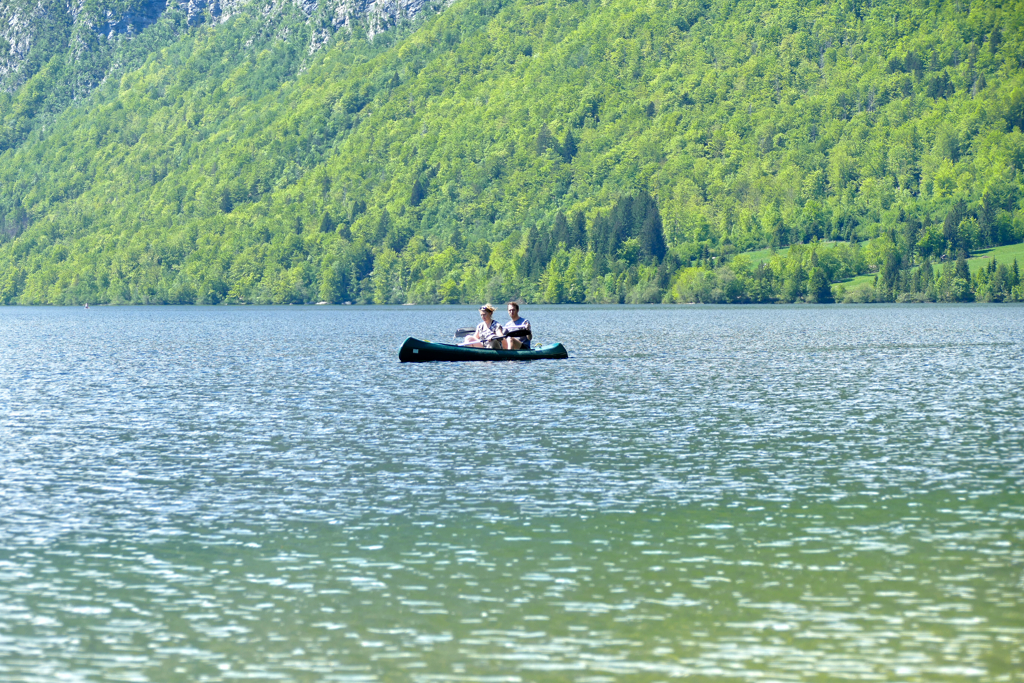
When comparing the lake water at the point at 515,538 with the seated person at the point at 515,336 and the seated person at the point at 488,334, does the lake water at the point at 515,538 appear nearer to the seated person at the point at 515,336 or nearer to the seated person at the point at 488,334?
the seated person at the point at 515,336

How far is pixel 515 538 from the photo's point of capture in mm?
25906

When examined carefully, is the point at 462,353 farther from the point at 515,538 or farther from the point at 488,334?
the point at 515,538

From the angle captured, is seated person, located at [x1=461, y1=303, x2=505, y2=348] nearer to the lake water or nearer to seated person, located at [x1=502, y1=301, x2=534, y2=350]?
seated person, located at [x1=502, y1=301, x2=534, y2=350]

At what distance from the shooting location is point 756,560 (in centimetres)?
2381

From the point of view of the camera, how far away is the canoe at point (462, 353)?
250 feet

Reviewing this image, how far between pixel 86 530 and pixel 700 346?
80737mm

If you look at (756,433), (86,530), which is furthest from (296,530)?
(756,433)

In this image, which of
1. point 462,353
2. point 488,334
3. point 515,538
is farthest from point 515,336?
point 515,538

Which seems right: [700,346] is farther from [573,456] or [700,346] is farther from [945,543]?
[945,543]

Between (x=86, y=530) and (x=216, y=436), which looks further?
(x=216, y=436)

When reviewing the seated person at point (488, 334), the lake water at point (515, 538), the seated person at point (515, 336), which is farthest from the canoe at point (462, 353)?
the lake water at point (515, 538)

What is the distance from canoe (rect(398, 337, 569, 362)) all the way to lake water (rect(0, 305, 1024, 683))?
1982 cm

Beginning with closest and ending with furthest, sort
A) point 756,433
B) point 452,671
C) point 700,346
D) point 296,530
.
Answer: point 452,671 → point 296,530 → point 756,433 → point 700,346

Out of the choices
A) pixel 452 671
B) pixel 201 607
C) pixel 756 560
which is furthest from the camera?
pixel 756 560
